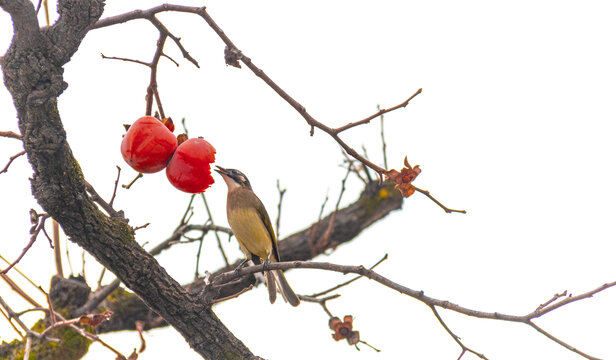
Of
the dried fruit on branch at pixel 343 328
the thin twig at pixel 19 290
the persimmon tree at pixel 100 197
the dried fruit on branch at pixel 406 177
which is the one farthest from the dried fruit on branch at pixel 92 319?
the dried fruit on branch at pixel 406 177

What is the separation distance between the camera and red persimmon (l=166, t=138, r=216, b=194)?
354 centimetres

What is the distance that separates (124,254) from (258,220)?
277 centimetres

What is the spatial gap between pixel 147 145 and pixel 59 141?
0.47 meters

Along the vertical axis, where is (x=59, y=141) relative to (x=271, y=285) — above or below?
below

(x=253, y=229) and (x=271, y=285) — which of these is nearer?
(x=271, y=285)

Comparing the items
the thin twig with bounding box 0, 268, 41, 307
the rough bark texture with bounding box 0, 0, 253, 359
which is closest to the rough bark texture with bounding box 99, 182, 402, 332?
the thin twig with bounding box 0, 268, 41, 307

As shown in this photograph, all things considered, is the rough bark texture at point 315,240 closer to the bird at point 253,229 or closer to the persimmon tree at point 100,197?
the bird at point 253,229

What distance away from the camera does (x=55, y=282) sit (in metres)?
5.74

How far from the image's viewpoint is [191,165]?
3539 mm

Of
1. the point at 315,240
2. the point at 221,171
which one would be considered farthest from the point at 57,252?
the point at 315,240

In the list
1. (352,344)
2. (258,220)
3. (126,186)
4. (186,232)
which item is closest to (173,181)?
(126,186)

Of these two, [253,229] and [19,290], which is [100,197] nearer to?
[19,290]

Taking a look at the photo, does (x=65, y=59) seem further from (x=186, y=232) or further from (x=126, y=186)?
(x=186, y=232)

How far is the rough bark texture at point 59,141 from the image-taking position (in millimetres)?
3086
